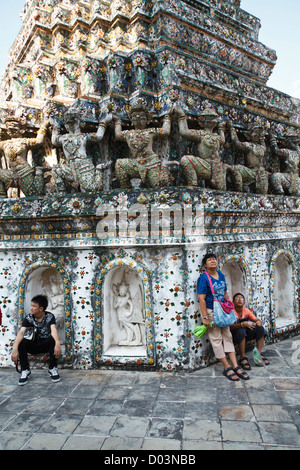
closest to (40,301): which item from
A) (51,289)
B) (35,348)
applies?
(35,348)

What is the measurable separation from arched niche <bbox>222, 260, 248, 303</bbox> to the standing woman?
40.2 inches

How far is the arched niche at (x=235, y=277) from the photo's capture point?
5837 millimetres

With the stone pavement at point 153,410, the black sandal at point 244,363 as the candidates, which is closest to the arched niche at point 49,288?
the stone pavement at point 153,410

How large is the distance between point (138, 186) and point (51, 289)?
2470 millimetres

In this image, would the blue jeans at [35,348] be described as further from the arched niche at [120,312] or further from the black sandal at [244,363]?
the black sandal at [244,363]

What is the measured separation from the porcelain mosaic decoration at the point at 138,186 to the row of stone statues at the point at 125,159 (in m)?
0.02

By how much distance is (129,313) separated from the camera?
5406 mm

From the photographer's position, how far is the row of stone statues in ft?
17.8

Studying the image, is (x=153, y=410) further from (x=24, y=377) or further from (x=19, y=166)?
(x=19, y=166)

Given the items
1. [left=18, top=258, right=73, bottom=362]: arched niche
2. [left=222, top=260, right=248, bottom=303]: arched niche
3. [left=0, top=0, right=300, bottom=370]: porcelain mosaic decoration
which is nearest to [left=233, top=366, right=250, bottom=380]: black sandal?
[left=0, top=0, right=300, bottom=370]: porcelain mosaic decoration

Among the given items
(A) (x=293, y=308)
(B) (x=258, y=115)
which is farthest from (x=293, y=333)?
(B) (x=258, y=115)

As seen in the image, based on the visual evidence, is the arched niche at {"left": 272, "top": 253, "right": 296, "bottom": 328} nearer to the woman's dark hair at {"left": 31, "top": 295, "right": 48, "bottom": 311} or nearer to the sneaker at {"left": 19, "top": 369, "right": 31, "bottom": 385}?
the woman's dark hair at {"left": 31, "top": 295, "right": 48, "bottom": 311}

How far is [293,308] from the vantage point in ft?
21.8
